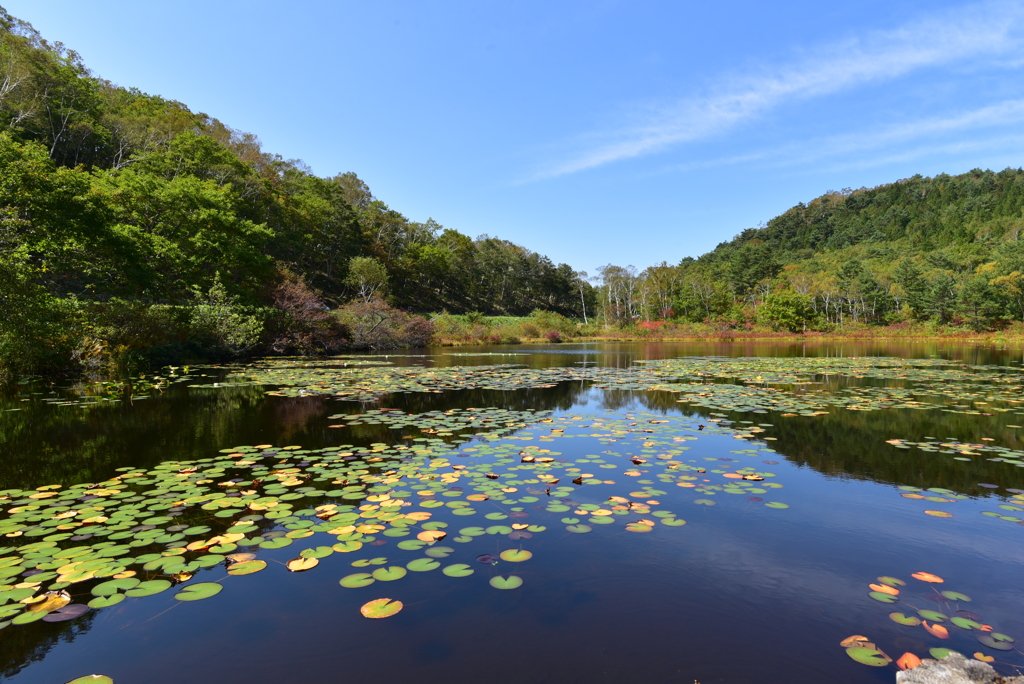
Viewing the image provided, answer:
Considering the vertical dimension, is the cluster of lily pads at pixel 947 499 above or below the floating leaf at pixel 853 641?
below

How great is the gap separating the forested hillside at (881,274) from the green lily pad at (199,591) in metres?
52.5

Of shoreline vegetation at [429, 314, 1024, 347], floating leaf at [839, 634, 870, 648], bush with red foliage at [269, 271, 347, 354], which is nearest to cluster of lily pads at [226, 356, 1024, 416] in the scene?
floating leaf at [839, 634, 870, 648]

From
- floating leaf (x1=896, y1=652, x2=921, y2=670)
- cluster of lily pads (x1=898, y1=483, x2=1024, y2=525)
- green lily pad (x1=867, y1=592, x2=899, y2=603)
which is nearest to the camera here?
floating leaf (x1=896, y1=652, x2=921, y2=670)

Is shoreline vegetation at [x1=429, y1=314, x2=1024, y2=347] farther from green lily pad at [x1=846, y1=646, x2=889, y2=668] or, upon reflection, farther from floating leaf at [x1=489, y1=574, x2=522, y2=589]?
green lily pad at [x1=846, y1=646, x2=889, y2=668]

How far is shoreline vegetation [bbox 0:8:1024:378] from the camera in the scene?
472 inches

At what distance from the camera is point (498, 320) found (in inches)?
1822

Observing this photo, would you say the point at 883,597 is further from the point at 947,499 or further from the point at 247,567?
the point at 247,567

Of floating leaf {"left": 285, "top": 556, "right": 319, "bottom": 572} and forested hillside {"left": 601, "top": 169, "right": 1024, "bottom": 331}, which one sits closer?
floating leaf {"left": 285, "top": 556, "right": 319, "bottom": 572}

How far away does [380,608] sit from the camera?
2.06 m

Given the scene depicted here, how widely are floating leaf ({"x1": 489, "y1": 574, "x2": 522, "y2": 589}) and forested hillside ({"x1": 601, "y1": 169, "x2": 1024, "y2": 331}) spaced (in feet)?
169

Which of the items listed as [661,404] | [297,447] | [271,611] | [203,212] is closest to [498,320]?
[203,212]

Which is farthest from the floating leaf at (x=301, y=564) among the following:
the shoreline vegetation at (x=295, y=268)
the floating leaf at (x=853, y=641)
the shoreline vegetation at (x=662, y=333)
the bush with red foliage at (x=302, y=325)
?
the shoreline vegetation at (x=662, y=333)

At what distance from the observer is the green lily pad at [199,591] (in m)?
2.17

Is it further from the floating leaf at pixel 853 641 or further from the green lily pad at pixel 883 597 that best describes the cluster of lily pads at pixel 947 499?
the floating leaf at pixel 853 641
